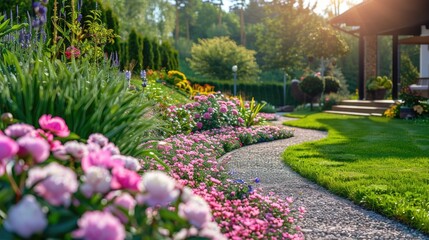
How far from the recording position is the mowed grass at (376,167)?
523 cm

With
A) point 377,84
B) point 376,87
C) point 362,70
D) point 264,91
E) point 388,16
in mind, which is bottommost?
point 264,91

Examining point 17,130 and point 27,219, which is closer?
point 27,219

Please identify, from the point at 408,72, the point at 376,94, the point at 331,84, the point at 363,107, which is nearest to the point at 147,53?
the point at 363,107

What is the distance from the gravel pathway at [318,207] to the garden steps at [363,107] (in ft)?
32.7

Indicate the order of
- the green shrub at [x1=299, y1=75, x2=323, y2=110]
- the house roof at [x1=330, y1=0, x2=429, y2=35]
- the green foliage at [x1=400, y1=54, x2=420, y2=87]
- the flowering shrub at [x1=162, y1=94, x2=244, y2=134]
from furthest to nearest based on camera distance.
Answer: the green foliage at [x1=400, y1=54, x2=420, y2=87]
the green shrub at [x1=299, y1=75, x2=323, y2=110]
the house roof at [x1=330, y1=0, x2=429, y2=35]
the flowering shrub at [x1=162, y1=94, x2=244, y2=134]

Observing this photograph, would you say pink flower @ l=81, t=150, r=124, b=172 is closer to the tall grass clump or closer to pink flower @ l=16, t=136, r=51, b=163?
pink flower @ l=16, t=136, r=51, b=163

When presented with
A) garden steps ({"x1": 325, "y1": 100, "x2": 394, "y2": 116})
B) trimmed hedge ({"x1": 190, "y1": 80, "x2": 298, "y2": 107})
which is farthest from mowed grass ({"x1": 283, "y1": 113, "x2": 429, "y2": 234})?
trimmed hedge ({"x1": 190, "y1": 80, "x2": 298, "y2": 107})

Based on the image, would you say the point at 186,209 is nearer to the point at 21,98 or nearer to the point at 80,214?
the point at 80,214

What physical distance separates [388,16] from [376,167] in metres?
12.8

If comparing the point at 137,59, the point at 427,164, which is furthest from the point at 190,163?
the point at 137,59

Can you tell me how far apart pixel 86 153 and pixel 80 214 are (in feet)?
0.90

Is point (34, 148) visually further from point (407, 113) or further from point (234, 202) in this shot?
point (407, 113)

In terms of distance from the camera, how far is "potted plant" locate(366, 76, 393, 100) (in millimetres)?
19812

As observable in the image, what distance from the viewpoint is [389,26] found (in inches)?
772
